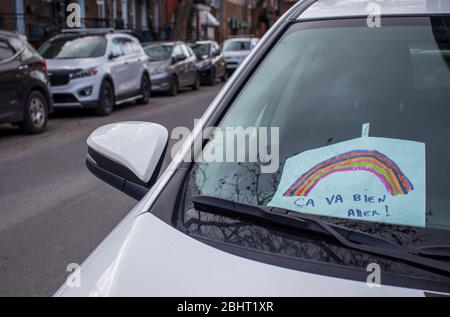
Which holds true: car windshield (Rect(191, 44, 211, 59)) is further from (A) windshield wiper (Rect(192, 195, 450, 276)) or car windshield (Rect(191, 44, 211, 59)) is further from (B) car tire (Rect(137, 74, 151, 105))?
(A) windshield wiper (Rect(192, 195, 450, 276))

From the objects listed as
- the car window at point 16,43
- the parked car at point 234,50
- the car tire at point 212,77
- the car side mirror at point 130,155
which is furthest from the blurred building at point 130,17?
the car side mirror at point 130,155

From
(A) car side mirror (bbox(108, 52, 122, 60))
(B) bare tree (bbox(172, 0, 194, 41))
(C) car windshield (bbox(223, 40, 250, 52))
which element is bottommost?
(A) car side mirror (bbox(108, 52, 122, 60))

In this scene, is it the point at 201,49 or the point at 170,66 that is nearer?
the point at 170,66

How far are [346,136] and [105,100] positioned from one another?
11795 mm

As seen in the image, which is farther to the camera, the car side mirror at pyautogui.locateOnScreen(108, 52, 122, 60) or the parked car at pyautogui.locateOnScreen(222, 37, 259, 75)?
the parked car at pyautogui.locateOnScreen(222, 37, 259, 75)

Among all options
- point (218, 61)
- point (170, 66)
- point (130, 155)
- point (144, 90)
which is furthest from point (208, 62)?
point (130, 155)

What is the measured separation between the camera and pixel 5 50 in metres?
10.3

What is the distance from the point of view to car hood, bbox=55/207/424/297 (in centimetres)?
146

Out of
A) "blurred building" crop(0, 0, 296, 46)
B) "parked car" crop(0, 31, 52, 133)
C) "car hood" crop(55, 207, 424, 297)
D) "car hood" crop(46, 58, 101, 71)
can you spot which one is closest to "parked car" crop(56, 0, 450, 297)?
"car hood" crop(55, 207, 424, 297)

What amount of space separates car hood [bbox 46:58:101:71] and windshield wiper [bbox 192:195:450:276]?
38.8ft

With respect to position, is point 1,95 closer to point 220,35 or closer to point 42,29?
point 42,29

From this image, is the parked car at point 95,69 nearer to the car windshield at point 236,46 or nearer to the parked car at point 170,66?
the parked car at point 170,66

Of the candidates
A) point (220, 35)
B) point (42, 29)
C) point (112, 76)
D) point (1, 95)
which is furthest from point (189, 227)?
point (220, 35)

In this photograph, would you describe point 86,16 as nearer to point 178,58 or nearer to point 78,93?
point 178,58
